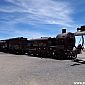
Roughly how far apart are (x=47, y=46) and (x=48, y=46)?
37 cm

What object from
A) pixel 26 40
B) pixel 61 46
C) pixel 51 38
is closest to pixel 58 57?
pixel 61 46

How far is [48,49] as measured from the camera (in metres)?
34.4

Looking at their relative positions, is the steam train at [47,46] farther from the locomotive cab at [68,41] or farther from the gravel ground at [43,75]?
the gravel ground at [43,75]

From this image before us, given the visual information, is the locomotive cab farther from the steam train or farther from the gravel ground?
the gravel ground

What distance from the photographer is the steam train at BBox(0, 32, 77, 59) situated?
29.6 metres

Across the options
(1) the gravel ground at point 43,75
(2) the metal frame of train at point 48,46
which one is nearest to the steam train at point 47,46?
(2) the metal frame of train at point 48,46

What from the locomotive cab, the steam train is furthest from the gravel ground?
Answer: the locomotive cab

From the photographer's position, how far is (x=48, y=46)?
115 ft

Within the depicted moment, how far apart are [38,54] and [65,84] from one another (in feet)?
88.4

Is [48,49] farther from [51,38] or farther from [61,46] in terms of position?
[61,46]

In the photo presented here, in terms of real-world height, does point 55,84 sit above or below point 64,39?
below

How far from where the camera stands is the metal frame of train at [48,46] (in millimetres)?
29516

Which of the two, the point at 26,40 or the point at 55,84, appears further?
the point at 26,40

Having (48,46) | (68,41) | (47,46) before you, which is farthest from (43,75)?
(47,46)
